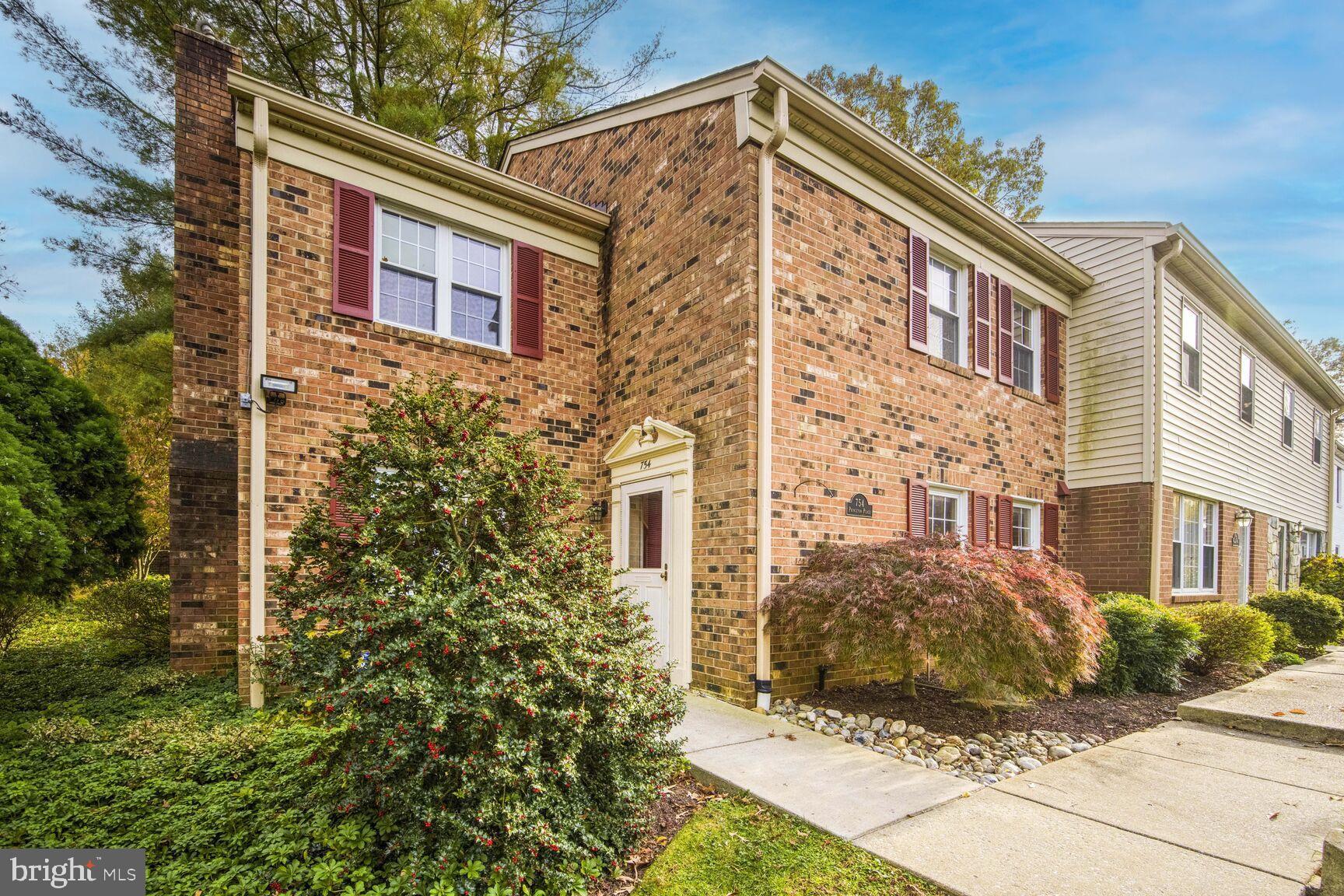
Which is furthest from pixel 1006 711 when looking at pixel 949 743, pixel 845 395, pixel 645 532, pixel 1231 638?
pixel 1231 638

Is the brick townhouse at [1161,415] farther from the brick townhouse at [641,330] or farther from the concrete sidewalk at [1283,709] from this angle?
the brick townhouse at [641,330]

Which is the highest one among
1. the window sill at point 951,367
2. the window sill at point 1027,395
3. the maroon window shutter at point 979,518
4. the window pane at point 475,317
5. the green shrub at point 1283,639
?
the window pane at point 475,317

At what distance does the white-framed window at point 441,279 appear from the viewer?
22.5ft

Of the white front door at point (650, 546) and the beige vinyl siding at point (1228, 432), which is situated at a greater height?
the beige vinyl siding at point (1228, 432)

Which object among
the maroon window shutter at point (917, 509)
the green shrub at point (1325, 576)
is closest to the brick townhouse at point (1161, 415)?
the green shrub at point (1325, 576)

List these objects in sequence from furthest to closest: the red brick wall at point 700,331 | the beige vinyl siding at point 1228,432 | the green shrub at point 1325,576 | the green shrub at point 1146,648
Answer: the green shrub at point 1325,576 → the beige vinyl siding at point 1228,432 → the green shrub at point 1146,648 → the red brick wall at point 700,331

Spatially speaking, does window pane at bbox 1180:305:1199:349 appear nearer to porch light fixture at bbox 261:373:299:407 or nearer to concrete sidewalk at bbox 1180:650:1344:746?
concrete sidewalk at bbox 1180:650:1344:746

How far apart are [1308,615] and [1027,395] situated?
19.4 ft

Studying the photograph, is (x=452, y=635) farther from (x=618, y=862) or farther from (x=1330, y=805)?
(x=1330, y=805)

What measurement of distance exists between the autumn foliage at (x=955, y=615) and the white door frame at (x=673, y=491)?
1056mm

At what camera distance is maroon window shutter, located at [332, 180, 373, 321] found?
20.9 feet

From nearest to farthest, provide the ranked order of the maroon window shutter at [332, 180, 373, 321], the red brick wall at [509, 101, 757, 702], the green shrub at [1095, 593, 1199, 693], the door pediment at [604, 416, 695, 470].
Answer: the red brick wall at [509, 101, 757, 702], the maroon window shutter at [332, 180, 373, 321], the door pediment at [604, 416, 695, 470], the green shrub at [1095, 593, 1199, 693]

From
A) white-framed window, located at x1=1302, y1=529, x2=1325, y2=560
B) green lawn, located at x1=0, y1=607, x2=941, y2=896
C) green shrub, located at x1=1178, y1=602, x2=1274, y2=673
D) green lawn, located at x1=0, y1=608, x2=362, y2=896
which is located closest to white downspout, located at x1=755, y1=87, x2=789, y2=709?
green lawn, located at x1=0, y1=607, x2=941, y2=896

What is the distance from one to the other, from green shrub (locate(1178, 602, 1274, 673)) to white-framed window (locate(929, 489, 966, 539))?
2.91 metres
